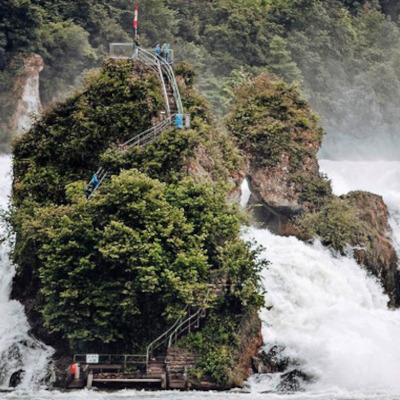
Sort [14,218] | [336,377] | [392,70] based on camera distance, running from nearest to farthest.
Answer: [336,377]
[14,218]
[392,70]

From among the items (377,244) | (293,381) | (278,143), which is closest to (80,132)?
(278,143)

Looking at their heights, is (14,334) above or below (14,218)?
below

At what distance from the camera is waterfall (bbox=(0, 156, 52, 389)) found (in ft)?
140

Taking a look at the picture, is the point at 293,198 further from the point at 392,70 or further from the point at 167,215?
the point at 392,70

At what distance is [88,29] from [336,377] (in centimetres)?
4633

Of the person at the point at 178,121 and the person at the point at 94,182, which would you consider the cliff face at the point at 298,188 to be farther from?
Result: the person at the point at 94,182

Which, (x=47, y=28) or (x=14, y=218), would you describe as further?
(x=47, y=28)

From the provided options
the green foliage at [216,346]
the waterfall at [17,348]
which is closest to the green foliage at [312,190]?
the green foliage at [216,346]

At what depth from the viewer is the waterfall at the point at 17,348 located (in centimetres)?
4266

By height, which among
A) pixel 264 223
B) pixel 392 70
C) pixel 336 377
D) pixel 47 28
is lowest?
pixel 336 377

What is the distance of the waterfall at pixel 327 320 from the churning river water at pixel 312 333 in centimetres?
3

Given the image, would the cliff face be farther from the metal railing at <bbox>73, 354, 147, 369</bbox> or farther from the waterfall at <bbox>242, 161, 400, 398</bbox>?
the metal railing at <bbox>73, 354, 147, 369</bbox>

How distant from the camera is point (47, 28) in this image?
78.4 meters

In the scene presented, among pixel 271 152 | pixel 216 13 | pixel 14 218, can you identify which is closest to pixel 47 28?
pixel 216 13
